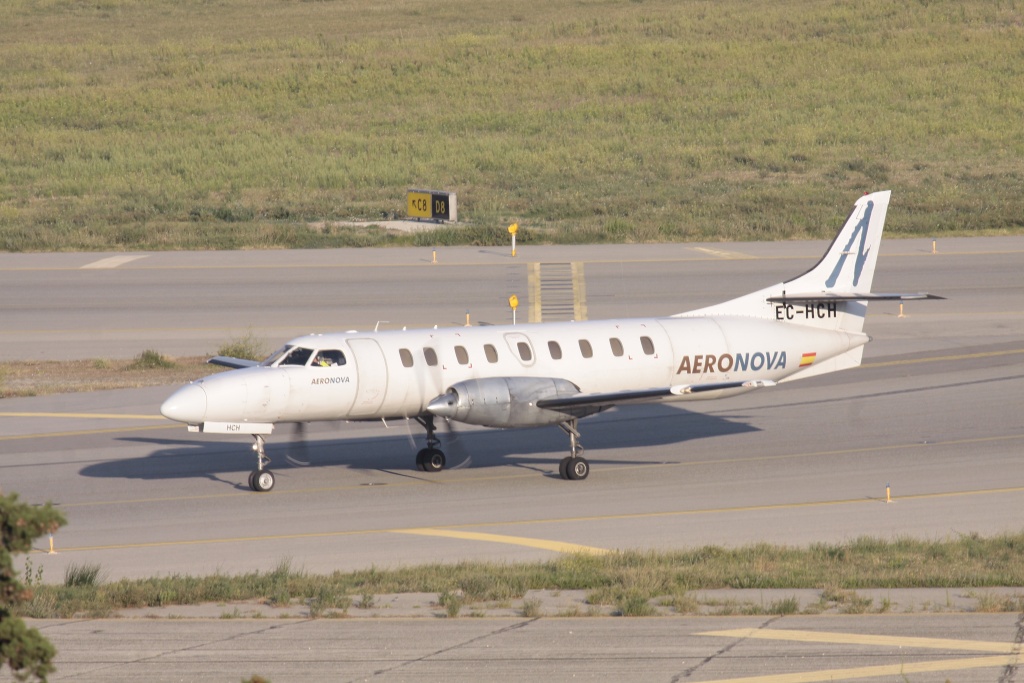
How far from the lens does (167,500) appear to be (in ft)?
75.3

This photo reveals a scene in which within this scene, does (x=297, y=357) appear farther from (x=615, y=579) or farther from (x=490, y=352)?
(x=615, y=579)

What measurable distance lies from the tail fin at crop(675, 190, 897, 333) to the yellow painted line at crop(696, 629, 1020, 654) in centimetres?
1331

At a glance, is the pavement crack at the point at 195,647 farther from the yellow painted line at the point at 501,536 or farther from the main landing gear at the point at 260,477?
the main landing gear at the point at 260,477

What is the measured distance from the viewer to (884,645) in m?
13.4

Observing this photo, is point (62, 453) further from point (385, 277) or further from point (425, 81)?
point (425, 81)

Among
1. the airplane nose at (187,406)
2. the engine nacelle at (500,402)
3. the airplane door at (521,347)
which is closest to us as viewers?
the airplane nose at (187,406)

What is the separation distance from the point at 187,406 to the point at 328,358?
2673 mm

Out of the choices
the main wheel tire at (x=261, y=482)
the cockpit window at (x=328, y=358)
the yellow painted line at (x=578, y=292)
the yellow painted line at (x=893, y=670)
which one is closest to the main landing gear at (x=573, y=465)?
the cockpit window at (x=328, y=358)

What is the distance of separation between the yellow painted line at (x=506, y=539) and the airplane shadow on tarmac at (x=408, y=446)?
13.2ft

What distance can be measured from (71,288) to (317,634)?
34.2 m

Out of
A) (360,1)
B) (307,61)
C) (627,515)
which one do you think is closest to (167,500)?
(627,515)

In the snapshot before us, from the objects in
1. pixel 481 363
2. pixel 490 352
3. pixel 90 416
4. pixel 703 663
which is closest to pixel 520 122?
pixel 90 416

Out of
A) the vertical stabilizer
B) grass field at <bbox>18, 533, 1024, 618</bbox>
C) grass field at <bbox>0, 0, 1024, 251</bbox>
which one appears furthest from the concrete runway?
grass field at <bbox>0, 0, 1024, 251</bbox>

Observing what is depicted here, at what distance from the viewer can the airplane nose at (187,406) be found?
22.0m
